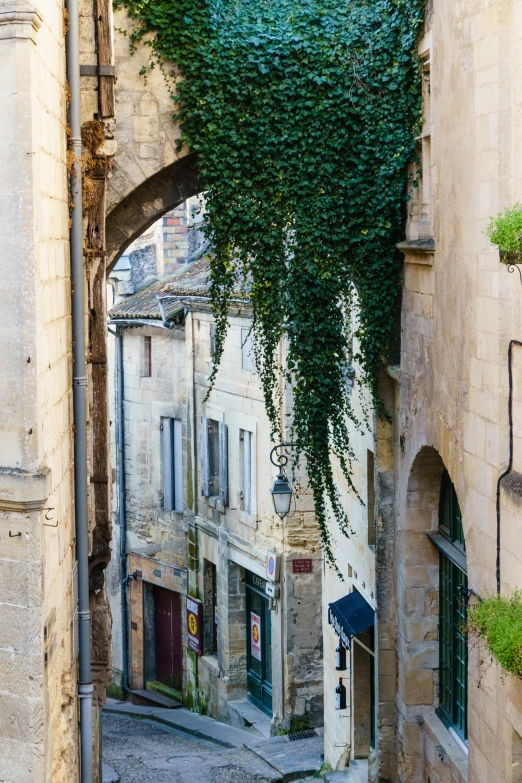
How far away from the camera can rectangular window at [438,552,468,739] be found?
9570mm

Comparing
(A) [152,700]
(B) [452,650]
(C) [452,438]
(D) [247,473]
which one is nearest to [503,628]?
(C) [452,438]

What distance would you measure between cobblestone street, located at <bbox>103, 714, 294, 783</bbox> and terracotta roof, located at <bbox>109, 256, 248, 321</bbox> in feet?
20.6

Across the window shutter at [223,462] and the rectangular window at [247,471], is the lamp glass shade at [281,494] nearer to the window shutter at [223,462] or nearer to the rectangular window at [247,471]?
the rectangular window at [247,471]

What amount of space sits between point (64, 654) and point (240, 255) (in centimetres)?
410

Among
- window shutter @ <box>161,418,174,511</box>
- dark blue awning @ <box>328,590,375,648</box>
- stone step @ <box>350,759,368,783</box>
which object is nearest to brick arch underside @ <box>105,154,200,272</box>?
dark blue awning @ <box>328,590,375,648</box>

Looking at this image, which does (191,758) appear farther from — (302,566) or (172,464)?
(172,464)

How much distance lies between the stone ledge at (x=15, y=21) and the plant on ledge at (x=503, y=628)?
144 inches

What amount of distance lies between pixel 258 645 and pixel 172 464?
4.10 metres

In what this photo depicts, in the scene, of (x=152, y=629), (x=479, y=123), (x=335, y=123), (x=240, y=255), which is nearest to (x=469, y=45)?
(x=479, y=123)

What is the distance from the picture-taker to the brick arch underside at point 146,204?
412 inches

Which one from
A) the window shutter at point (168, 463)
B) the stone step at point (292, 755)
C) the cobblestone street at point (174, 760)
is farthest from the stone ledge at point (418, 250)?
the window shutter at point (168, 463)

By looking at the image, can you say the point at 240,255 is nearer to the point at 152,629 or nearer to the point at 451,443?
the point at 451,443

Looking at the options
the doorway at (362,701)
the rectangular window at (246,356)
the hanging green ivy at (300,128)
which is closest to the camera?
the hanging green ivy at (300,128)

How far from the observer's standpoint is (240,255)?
33.7 feet
